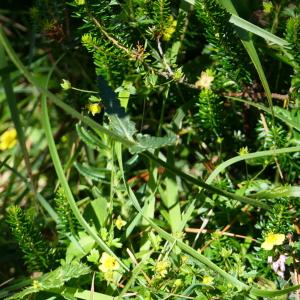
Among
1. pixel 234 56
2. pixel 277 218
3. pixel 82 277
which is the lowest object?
pixel 82 277

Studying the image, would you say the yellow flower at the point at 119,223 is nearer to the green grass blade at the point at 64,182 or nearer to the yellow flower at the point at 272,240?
the green grass blade at the point at 64,182

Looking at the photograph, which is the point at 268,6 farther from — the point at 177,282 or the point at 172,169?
the point at 177,282

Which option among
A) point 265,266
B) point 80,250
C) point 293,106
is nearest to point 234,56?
point 293,106

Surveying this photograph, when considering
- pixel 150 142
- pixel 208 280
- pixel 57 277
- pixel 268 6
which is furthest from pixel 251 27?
pixel 57 277

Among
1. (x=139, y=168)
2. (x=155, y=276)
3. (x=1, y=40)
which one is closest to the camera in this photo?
(x=1, y=40)

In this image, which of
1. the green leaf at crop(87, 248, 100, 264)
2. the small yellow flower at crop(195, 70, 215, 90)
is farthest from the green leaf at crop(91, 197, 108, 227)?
the small yellow flower at crop(195, 70, 215, 90)

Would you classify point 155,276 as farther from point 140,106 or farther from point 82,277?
point 140,106

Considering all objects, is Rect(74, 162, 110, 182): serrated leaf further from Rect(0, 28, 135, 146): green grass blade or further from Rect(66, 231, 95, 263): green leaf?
Rect(0, 28, 135, 146): green grass blade

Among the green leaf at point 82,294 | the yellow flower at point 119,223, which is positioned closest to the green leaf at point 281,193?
the yellow flower at point 119,223
